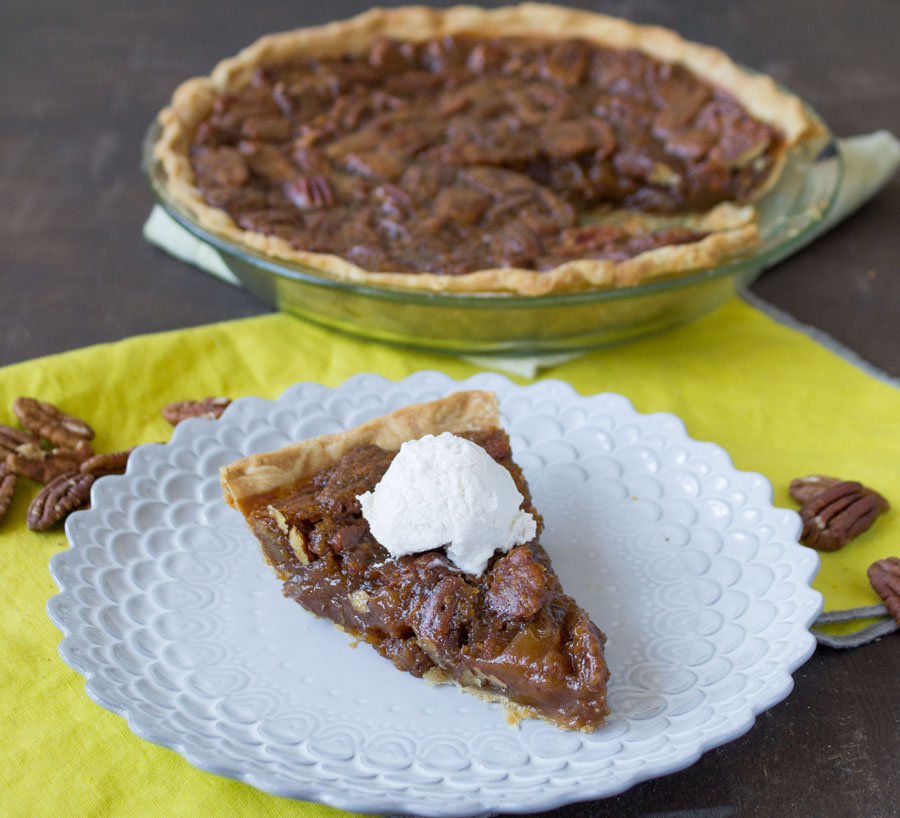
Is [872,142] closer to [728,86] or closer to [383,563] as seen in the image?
[728,86]

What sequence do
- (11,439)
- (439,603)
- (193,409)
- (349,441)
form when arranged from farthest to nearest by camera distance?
(193,409), (11,439), (349,441), (439,603)

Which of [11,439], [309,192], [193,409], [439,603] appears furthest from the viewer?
[309,192]

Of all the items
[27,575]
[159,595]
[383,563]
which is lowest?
[27,575]

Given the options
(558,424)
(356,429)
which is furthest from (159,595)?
(558,424)

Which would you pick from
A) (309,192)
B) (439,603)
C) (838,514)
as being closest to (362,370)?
(309,192)

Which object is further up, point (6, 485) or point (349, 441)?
point (349, 441)

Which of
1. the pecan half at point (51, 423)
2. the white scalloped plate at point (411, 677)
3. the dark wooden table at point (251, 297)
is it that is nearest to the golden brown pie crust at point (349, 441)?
the white scalloped plate at point (411, 677)

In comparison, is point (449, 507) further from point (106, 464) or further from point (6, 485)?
point (6, 485)
